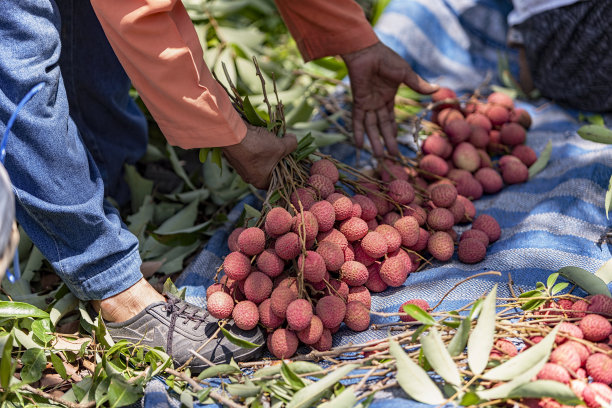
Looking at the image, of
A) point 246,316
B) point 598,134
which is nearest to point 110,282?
point 246,316

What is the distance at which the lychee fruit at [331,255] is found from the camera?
3.87ft

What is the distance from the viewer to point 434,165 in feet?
5.27

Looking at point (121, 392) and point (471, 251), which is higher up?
point (471, 251)

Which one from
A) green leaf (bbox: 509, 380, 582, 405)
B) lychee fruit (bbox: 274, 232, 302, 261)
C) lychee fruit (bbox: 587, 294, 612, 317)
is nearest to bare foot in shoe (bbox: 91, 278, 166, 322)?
lychee fruit (bbox: 274, 232, 302, 261)

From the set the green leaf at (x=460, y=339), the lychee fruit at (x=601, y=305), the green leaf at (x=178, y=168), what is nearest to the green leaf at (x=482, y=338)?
the green leaf at (x=460, y=339)

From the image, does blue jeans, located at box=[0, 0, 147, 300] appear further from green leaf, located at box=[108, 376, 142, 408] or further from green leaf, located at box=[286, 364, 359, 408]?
green leaf, located at box=[286, 364, 359, 408]

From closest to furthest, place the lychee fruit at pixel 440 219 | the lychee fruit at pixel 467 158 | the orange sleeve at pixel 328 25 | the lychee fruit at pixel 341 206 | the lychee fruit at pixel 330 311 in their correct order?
the lychee fruit at pixel 330 311 < the lychee fruit at pixel 341 206 < the lychee fruit at pixel 440 219 < the orange sleeve at pixel 328 25 < the lychee fruit at pixel 467 158

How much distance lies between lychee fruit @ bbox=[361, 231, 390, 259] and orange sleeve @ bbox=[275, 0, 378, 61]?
604 mm

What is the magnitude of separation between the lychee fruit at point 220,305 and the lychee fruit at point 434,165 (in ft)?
2.40

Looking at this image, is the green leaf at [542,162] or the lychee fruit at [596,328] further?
the green leaf at [542,162]

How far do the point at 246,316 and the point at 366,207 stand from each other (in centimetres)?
39

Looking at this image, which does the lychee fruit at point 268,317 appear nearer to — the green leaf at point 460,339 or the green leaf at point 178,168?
the green leaf at point 460,339

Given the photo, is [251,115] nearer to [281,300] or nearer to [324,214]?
[324,214]

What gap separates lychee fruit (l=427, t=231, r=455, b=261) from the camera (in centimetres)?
134
